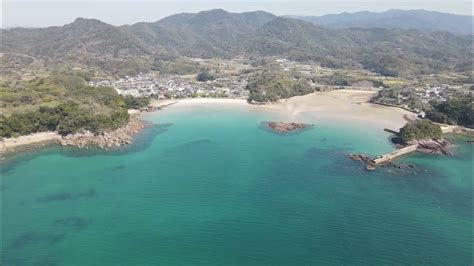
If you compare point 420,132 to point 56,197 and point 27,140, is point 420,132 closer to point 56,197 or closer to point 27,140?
point 56,197

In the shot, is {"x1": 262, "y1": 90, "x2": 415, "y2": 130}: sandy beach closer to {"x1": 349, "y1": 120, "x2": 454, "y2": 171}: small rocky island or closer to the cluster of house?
{"x1": 349, "y1": 120, "x2": 454, "y2": 171}: small rocky island

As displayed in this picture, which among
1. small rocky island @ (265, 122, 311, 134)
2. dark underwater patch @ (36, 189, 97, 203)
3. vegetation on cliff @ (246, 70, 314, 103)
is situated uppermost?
vegetation on cliff @ (246, 70, 314, 103)

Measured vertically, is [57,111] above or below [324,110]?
above

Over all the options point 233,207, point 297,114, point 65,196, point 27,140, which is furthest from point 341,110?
point 65,196

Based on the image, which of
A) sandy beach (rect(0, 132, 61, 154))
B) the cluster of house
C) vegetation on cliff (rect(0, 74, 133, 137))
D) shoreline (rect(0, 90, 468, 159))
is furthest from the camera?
the cluster of house

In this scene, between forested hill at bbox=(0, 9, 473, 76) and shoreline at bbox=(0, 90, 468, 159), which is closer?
shoreline at bbox=(0, 90, 468, 159)

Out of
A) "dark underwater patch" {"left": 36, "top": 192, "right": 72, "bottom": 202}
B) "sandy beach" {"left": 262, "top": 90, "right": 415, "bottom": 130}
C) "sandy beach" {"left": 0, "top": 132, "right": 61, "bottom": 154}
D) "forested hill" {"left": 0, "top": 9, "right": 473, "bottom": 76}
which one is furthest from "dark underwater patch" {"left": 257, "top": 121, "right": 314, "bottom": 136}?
"forested hill" {"left": 0, "top": 9, "right": 473, "bottom": 76}
